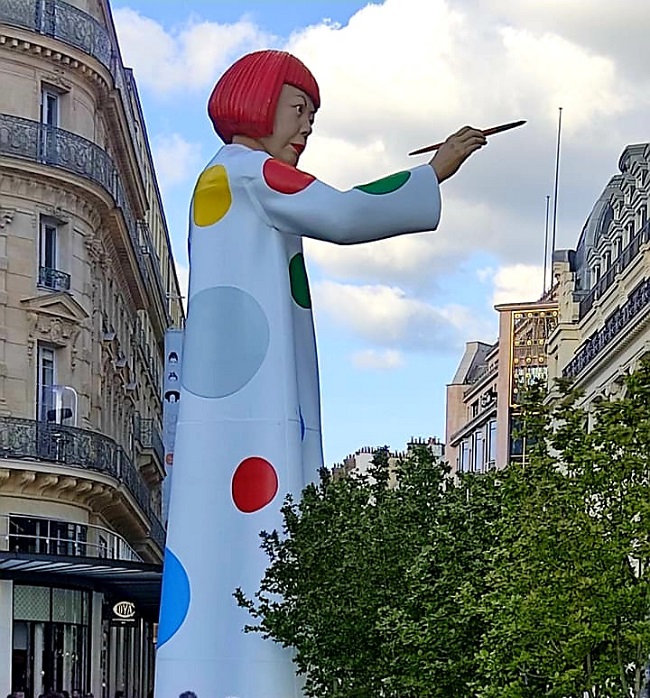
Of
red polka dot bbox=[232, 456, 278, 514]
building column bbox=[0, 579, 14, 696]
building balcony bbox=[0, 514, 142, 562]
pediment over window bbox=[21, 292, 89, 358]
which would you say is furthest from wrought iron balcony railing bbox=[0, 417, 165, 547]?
red polka dot bbox=[232, 456, 278, 514]

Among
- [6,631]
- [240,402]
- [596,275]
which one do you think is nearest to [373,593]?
[240,402]

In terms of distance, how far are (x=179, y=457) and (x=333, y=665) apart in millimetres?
2111

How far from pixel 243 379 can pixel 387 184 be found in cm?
195

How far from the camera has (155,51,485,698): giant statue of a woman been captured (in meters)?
13.8

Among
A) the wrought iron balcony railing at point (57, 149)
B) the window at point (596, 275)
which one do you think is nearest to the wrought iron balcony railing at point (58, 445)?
the wrought iron balcony railing at point (57, 149)

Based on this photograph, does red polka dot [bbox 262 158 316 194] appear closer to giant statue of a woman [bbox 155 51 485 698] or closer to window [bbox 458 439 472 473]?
giant statue of a woman [bbox 155 51 485 698]

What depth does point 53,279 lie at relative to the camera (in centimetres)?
3362

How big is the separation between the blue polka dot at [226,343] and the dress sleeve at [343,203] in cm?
74

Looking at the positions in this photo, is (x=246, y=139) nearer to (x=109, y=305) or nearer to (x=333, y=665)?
(x=333, y=665)

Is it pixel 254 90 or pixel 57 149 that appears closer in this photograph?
pixel 254 90

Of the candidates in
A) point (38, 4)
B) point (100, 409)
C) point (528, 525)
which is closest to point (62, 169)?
point (38, 4)

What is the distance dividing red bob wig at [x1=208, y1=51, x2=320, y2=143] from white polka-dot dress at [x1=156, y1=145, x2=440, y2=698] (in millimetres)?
316

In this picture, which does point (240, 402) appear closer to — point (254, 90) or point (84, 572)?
point (254, 90)

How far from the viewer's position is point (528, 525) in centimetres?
1376
